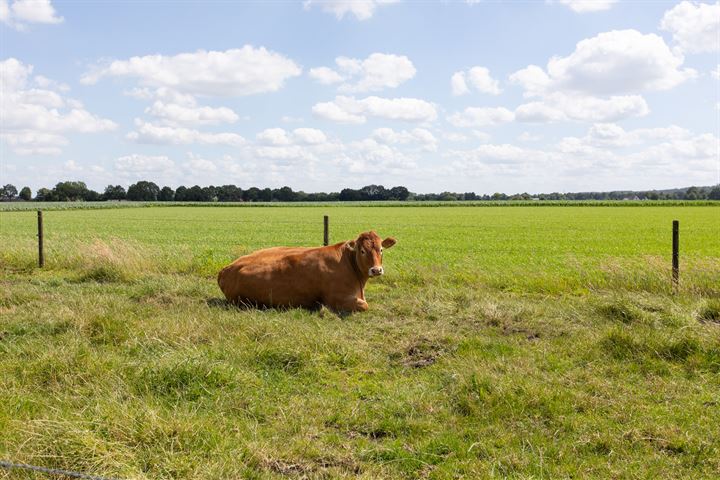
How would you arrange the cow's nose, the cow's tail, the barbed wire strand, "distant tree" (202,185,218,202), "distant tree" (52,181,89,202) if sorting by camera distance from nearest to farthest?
the barbed wire strand, the cow's nose, the cow's tail, "distant tree" (52,181,89,202), "distant tree" (202,185,218,202)

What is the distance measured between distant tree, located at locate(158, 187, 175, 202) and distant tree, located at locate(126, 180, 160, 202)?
1.23 metres

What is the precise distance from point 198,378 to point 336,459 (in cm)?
191

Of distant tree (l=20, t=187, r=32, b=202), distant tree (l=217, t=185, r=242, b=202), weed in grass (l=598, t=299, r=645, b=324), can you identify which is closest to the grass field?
weed in grass (l=598, t=299, r=645, b=324)

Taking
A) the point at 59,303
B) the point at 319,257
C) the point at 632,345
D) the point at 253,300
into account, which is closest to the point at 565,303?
the point at 632,345

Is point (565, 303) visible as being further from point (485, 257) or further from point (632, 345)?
point (485, 257)

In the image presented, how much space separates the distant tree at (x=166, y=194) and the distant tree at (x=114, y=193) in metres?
8.01

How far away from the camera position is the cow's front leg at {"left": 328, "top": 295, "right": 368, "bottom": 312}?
9172 mm

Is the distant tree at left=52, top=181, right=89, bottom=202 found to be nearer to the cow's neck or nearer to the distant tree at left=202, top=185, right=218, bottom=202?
the distant tree at left=202, top=185, right=218, bottom=202

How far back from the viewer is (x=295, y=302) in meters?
9.42

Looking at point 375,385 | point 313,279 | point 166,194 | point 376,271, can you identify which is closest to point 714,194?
point 166,194

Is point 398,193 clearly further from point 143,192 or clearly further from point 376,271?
point 376,271

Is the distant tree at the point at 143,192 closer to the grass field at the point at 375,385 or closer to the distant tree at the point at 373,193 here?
the distant tree at the point at 373,193

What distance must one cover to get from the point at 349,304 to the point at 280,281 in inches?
48.7

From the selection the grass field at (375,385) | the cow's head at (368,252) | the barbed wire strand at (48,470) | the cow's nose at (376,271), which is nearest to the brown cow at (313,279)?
the cow's head at (368,252)
